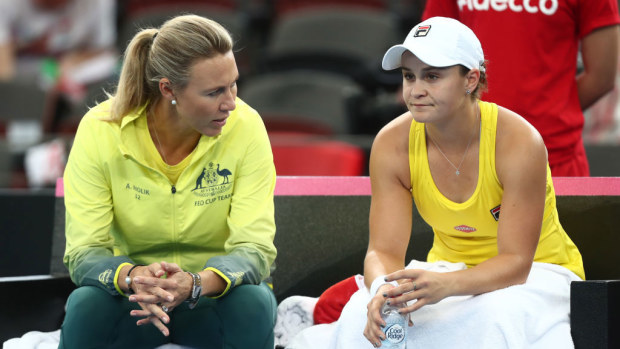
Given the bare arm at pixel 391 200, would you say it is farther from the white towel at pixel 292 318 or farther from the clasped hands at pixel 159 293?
the clasped hands at pixel 159 293

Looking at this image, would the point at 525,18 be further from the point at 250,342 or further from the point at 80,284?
the point at 80,284

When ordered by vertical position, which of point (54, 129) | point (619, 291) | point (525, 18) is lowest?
point (54, 129)

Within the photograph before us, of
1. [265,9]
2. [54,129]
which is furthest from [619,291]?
[265,9]

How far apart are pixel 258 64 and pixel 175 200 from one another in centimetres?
469

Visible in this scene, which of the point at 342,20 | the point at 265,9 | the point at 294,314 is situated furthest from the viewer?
the point at 265,9

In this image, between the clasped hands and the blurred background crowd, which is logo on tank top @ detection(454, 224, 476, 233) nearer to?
the clasped hands

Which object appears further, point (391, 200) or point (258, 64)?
point (258, 64)

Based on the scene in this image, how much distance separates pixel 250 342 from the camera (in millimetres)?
2664

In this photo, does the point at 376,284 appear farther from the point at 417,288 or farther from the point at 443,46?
the point at 443,46

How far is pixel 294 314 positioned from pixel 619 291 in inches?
40.0

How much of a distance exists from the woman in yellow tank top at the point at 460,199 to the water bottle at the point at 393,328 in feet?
0.08

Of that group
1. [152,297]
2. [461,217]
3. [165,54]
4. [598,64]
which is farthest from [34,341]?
A: [598,64]

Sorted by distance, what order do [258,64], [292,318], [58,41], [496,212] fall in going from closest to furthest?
[496,212]
[292,318]
[58,41]
[258,64]

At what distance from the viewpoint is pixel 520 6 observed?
3.12m
